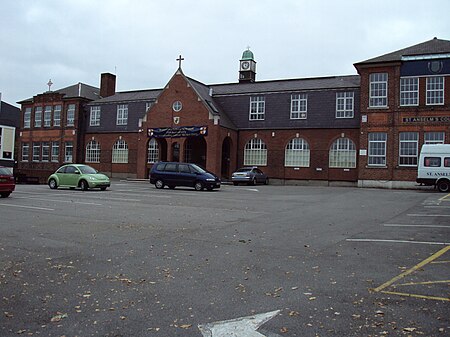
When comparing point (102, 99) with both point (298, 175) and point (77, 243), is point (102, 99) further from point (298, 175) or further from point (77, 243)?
point (77, 243)

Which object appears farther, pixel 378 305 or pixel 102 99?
pixel 102 99

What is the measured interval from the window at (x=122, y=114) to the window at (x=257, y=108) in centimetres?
1386

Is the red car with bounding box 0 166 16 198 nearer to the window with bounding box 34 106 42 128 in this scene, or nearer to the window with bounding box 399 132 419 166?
the window with bounding box 399 132 419 166

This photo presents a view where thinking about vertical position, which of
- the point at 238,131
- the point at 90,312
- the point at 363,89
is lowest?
the point at 90,312

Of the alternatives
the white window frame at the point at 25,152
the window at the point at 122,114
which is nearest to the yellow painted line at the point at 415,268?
the window at the point at 122,114

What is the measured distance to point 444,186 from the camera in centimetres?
2630

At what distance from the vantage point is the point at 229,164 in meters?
38.2

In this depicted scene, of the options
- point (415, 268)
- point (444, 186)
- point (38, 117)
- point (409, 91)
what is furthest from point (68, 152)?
point (415, 268)

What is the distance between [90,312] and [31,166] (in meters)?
49.8

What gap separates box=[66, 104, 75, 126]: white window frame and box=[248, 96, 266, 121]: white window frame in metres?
21.0

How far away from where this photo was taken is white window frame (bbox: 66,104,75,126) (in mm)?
47344

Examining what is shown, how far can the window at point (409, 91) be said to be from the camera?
1224 inches

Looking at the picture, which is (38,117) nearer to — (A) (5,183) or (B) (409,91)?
(A) (5,183)

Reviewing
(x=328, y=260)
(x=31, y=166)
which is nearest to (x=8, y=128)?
(x=31, y=166)
